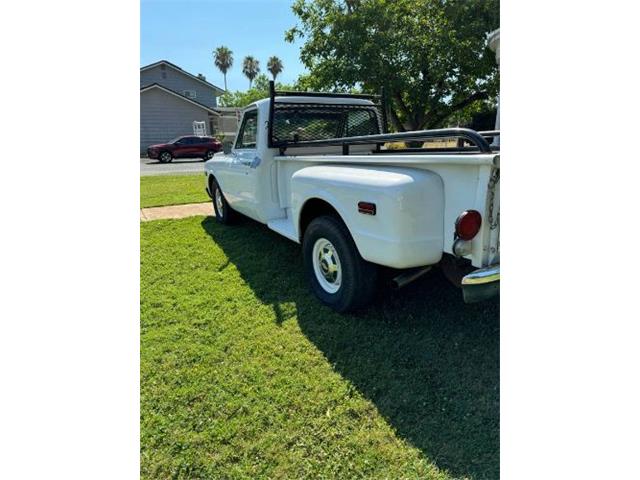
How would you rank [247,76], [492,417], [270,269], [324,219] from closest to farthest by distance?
[492,417] → [324,219] → [270,269] → [247,76]

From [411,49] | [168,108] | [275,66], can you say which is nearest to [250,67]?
[275,66]

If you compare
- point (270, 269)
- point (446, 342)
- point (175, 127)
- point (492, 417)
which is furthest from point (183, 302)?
point (175, 127)

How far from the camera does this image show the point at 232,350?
3188mm

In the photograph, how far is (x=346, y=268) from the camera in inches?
132

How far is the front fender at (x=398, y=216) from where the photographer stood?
2.65m

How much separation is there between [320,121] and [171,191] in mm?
7368

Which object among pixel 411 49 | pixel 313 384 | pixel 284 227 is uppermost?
pixel 411 49

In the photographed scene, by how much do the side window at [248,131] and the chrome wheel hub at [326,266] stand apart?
6.76 ft

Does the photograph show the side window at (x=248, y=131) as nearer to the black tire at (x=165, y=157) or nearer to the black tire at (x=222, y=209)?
the black tire at (x=222, y=209)

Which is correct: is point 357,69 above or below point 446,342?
above

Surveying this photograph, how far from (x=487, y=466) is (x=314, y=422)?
925 mm

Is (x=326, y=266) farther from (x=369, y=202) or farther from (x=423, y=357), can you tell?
(x=423, y=357)

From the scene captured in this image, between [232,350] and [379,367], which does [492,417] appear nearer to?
[379,367]

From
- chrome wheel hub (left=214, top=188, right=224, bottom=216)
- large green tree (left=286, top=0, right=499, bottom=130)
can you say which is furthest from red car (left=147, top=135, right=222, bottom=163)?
chrome wheel hub (left=214, top=188, right=224, bottom=216)
